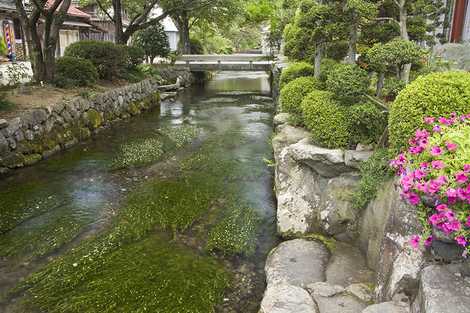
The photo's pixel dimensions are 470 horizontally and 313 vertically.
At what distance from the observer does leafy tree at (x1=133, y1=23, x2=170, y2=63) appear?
28828 millimetres

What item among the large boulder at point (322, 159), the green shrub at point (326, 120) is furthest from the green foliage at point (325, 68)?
the large boulder at point (322, 159)

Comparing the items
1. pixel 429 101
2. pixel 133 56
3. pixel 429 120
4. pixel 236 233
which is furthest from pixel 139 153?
pixel 133 56

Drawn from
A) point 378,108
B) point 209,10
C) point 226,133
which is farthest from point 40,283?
point 209,10

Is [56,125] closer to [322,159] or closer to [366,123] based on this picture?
[322,159]

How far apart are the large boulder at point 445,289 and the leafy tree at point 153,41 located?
91.4ft

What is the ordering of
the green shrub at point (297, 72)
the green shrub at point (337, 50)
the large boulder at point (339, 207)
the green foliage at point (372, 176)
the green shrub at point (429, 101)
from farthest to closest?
1. the green shrub at point (297, 72)
2. the green shrub at point (337, 50)
3. the large boulder at point (339, 207)
4. the green foliage at point (372, 176)
5. the green shrub at point (429, 101)

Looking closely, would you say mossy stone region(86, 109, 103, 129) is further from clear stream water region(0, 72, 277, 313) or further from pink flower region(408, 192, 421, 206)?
pink flower region(408, 192, 421, 206)

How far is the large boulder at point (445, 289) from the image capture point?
3424 millimetres

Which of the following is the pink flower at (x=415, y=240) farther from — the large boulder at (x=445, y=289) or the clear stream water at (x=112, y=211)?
the clear stream water at (x=112, y=211)

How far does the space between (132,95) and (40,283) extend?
1433cm

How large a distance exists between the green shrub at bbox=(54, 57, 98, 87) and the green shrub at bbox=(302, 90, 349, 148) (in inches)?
440

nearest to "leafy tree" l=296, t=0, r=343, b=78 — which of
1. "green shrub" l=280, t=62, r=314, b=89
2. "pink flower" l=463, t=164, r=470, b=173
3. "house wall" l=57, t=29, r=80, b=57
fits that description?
"green shrub" l=280, t=62, r=314, b=89

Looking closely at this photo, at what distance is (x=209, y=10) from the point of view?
30.5 meters

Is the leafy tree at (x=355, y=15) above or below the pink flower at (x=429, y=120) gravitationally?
above
